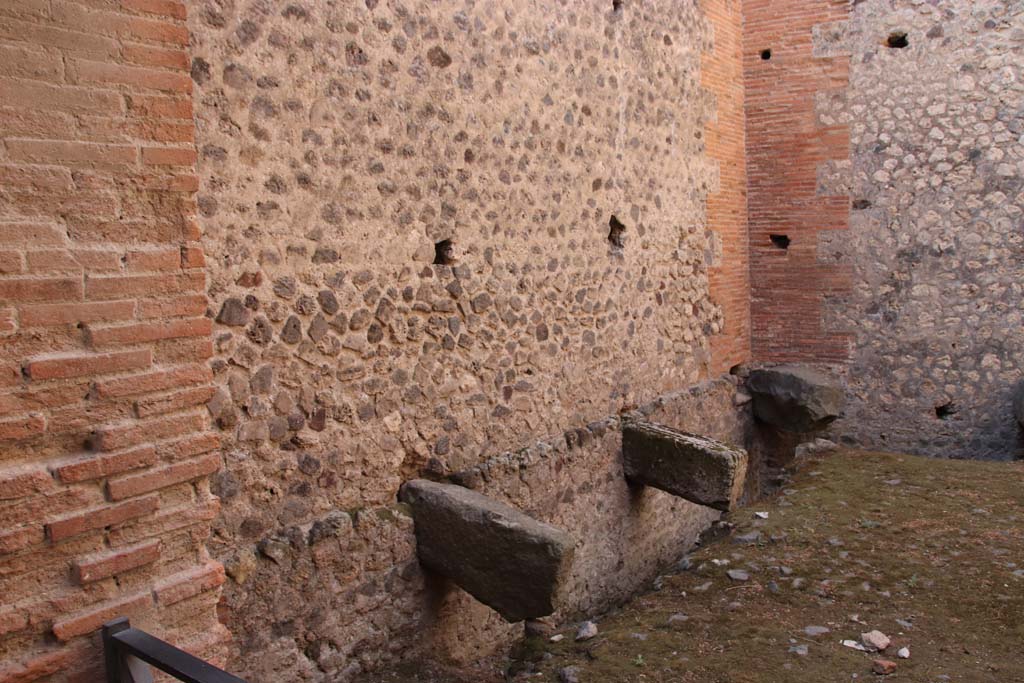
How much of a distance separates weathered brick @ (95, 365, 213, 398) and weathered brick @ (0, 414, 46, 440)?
15cm

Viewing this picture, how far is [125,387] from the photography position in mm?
2180

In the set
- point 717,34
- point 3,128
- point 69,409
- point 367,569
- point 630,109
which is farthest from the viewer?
point 717,34

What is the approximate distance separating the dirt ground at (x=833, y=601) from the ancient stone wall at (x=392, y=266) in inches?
29.2

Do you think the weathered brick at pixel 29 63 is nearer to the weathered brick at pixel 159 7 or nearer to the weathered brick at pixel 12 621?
the weathered brick at pixel 159 7

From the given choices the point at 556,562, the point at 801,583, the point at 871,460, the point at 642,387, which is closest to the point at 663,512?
the point at 642,387

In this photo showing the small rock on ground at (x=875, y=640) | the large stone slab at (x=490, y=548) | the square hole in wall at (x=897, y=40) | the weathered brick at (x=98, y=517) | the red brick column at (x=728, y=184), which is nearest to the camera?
the weathered brick at (x=98, y=517)

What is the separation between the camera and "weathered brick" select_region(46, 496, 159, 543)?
6.75ft

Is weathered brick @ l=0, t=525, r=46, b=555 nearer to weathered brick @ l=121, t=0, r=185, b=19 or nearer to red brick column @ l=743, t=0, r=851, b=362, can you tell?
weathered brick @ l=121, t=0, r=185, b=19

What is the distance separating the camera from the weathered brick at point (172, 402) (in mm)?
2219

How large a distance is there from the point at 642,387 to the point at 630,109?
197 cm

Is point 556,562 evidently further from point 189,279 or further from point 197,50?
point 197,50

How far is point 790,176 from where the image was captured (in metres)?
7.91

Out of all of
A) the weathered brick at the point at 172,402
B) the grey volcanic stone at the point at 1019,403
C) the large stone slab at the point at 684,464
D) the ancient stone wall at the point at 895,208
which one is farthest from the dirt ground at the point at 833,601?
the weathered brick at the point at 172,402

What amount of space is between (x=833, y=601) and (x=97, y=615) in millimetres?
3952
